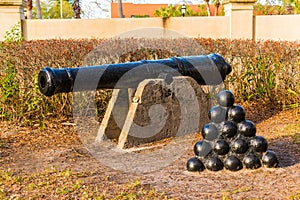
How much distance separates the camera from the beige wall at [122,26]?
46.5 ft

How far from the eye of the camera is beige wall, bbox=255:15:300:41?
46.5ft

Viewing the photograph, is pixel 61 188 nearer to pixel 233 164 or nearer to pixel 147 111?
pixel 233 164

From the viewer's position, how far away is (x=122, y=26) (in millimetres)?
14367

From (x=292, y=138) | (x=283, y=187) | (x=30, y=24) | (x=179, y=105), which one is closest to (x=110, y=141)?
(x=179, y=105)

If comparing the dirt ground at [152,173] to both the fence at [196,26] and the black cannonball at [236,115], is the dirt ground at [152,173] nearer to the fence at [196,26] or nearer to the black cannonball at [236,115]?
the black cannonball at [236,115]

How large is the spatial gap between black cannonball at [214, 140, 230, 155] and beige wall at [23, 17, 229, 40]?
9680mm

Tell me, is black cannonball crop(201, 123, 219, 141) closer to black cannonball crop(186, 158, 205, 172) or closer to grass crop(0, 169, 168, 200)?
black cannonball crop(186, 158, 205, 172)

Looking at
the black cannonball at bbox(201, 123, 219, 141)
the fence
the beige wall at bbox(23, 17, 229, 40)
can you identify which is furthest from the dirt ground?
the beige wall at bbox(23, 17, 229, 40)

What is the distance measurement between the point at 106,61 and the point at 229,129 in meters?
3.48

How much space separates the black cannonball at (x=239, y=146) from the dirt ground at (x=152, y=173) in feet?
0.67

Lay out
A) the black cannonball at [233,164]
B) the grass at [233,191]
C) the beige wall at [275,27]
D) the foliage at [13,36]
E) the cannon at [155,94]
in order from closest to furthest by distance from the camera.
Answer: the grass at [233,191] → the black cannonball at [233,164] → the cannon at [155,94] → the foliage at [13,36] → the beige wall at [275,27]

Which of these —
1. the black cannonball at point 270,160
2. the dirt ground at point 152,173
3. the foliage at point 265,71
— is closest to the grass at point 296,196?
the dirt ground at point 152,173

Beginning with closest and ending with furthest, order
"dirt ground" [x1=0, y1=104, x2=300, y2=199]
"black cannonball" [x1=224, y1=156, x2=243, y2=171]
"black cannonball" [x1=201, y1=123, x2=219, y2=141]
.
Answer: "dirt ground" [x1=0, y1=104, x2=300, y2=199] → "black cannonball" [x1=224, y1=156, x2=243, y2=171] → "black cannonball" [x1=201, y1=123, x2=219, y2=141]

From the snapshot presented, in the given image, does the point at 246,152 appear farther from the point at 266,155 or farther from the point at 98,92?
the point at 98,92
